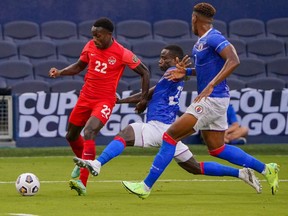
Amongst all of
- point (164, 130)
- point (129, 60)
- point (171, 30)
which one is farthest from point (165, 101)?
point (171, 30)

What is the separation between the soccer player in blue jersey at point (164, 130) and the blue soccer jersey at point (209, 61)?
3.25ft

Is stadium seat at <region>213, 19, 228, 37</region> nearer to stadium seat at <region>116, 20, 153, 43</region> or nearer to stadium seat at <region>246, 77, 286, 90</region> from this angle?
stadium seat at <region>116, 20, 153, 43</region>

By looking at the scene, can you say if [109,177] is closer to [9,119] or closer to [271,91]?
[9,119]

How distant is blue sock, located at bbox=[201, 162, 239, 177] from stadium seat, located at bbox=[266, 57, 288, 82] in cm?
1085

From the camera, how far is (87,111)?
1285cm

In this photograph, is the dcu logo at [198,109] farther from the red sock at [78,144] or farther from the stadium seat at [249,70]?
the stadium seat at [249,70]

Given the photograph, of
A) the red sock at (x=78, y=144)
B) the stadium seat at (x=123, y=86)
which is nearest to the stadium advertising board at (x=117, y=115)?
the stadium seat at (x=123, y=86)

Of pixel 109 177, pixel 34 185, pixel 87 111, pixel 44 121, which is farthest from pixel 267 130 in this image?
pixel 34 185

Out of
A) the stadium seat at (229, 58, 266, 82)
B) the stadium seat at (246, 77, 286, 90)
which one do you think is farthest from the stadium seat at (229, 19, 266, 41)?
the stadium seat at (246, 77, 286, 90)

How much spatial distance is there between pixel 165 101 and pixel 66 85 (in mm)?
8473

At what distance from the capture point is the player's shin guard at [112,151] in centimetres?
1162

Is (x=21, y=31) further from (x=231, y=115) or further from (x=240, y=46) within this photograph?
(x=231, y=115)

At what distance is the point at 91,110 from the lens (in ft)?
42.1

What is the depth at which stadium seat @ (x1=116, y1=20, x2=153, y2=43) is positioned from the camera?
2298 centimetres
